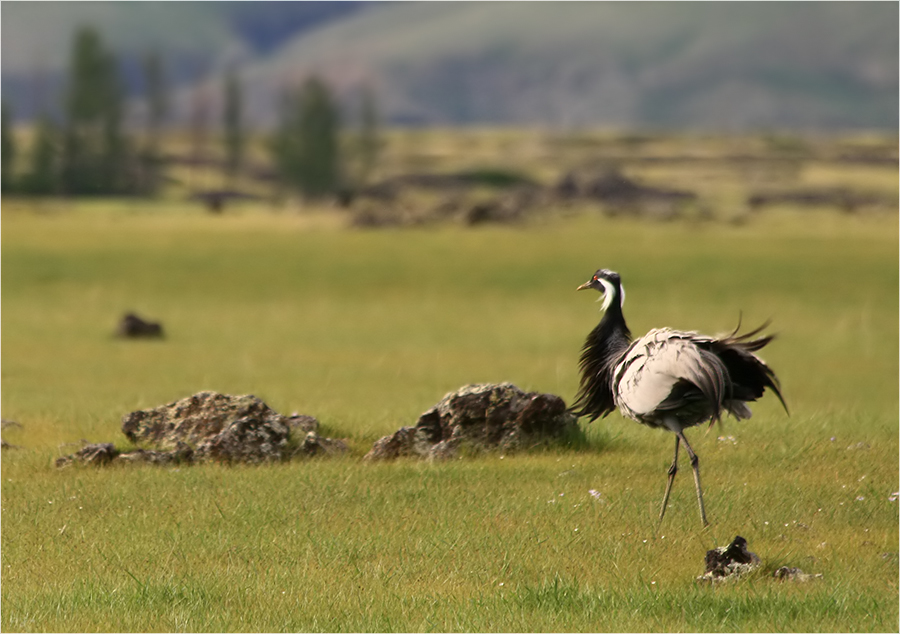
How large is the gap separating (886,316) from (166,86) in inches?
3475

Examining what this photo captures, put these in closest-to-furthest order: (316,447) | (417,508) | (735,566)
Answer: (735,566), (417,508), (316,447)

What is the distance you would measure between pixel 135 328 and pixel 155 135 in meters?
111

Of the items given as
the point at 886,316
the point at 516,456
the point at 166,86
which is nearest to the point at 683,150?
the point at 166,86

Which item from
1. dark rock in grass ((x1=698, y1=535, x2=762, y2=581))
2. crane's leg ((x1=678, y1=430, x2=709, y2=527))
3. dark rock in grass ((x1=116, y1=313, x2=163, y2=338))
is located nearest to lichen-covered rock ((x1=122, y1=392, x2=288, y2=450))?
crane's leg ((x1=678, y1=430, x2=709, y2=527))

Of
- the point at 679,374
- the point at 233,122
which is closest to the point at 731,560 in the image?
the point at 679,374

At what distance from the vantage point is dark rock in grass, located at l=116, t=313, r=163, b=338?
34.2 meters

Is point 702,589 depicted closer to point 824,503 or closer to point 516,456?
point 824,503

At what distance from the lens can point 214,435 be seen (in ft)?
48.0

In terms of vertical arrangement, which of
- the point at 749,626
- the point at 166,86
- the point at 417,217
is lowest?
the point at 749,626

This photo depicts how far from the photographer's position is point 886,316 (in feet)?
136

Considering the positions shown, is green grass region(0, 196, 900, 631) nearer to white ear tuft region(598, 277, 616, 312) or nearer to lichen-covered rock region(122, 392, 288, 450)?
lichen-covered rock region(122, 392, 288, 450)

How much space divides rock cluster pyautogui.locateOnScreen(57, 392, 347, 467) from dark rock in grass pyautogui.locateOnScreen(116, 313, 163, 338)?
19.4 m

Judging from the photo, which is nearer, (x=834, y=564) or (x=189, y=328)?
(x=834, y=564)

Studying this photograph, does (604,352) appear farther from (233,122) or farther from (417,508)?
(233,122)
